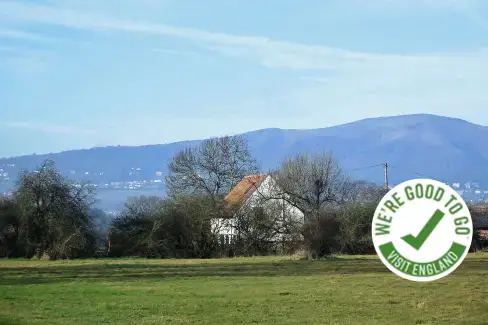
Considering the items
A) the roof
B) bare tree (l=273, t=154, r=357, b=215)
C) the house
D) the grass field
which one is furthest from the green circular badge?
the roof

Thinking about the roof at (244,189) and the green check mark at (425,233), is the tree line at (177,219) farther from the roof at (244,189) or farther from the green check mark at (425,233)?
the green check mark at (425,233)

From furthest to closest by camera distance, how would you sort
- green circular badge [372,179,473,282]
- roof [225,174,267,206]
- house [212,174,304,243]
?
roof [225,174,267,206], house [212,174,304,243], green circular badge [372,179,473,282]

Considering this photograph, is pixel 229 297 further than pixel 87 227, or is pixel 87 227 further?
pixel 87 227

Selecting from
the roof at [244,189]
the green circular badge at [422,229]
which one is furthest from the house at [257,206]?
the green circular badge at [422,229]

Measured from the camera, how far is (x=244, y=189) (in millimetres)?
56844

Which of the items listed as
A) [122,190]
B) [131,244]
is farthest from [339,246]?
[122,190]

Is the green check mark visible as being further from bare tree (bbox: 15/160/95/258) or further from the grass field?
bare tree (bbox: 15/160/95/258)

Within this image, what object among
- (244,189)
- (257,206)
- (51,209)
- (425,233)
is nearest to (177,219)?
(257,206)

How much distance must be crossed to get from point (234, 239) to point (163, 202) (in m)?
6.26

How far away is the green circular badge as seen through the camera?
29.4ft

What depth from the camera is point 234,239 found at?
167ft

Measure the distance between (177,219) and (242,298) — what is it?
1262 inches

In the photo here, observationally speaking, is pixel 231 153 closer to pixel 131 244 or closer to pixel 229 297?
pixel 131 244

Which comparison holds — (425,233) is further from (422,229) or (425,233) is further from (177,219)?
(177,219)
